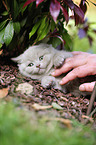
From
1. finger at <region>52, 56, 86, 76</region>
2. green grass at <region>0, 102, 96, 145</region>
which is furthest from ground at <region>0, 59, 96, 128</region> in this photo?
green grass at <region>0, 102, 96, 145</region>

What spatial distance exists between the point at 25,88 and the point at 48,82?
28 centimetres

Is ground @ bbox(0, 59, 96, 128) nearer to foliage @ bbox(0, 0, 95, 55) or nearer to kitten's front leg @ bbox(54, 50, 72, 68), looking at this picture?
kitten's front leg @ bbox(54, 50, 72, 68)

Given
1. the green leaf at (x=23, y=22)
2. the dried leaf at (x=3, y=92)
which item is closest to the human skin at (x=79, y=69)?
the dried leaf at (x=3, y=92)

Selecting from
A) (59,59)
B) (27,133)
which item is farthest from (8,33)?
(27,133)

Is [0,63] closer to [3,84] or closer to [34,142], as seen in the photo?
[3,84]

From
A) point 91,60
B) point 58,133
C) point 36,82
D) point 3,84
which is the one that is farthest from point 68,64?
point 58,133

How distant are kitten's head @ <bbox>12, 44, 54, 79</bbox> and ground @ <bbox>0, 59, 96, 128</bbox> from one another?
0.31ft

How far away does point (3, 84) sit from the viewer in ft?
5.45

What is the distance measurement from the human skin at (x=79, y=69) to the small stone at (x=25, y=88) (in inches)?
14.1

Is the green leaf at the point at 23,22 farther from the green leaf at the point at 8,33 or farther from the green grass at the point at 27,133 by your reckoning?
the green grass at the point at 27,133

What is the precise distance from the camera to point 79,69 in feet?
5.80

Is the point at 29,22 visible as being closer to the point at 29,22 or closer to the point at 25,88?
the point at 29,22

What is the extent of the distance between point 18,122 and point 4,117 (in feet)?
0.27

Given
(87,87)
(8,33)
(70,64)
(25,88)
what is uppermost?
(8,33)
